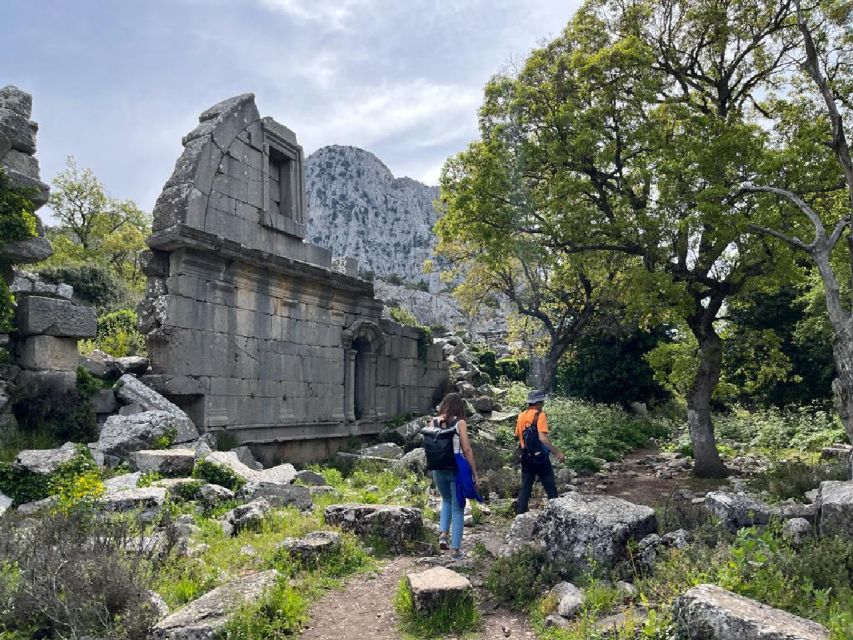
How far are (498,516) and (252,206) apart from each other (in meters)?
7.44

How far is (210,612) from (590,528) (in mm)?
3058

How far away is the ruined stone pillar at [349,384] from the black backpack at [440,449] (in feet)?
25.3

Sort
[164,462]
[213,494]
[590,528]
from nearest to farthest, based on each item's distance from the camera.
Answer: [590,528]
[213,494]
[164,462]

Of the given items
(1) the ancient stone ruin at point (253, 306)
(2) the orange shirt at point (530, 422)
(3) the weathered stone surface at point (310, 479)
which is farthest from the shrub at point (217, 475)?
(2) the orange shirt at point (530, 422)

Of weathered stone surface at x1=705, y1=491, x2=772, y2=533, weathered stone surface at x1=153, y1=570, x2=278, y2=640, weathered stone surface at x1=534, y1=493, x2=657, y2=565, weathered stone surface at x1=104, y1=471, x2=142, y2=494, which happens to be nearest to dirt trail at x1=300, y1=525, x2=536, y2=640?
weathered stone surface at x1=153, y1=570, x2=278, y2=640

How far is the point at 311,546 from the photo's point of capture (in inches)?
216

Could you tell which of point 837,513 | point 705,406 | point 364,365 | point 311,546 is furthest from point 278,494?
point 705,406

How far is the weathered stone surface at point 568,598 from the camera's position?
14.3 feet

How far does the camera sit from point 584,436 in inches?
616

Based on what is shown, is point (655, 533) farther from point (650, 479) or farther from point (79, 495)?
point (650, 479)

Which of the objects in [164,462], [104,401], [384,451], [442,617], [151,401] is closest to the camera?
[442,617]

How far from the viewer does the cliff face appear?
84062 millimetres

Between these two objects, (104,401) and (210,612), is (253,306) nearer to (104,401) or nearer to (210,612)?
(104,401)

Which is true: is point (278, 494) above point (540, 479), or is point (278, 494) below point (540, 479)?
below
